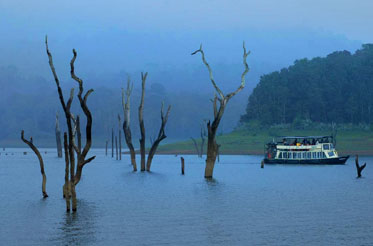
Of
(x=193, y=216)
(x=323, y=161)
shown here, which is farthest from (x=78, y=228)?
(x=323, y=161)

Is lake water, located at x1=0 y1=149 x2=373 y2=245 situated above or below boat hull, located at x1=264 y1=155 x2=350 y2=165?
below

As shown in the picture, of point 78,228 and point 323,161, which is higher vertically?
point 323,161

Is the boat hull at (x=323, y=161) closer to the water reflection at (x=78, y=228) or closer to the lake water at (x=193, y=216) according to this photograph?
the lake water at (x=193, y=216)

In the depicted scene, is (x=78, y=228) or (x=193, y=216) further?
(x=193, y=216)

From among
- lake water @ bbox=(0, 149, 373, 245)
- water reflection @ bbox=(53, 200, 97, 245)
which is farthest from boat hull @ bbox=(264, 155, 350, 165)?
water reflection @ bbox=(53, 200, 97, 245)

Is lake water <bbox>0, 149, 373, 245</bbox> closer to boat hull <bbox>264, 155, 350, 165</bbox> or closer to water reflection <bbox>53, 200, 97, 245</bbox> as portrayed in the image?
water reflection <bbox>53, 200, 97, 245</bbox>

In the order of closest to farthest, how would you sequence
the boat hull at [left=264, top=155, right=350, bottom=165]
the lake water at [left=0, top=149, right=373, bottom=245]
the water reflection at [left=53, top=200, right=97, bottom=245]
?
the water reflection at [left=53, top=200, right=97, bottom=245] < the lake water at [left=0, top=149, right=373, bottom=245] < the boat hull at [left=264, top=155, right=350, bottom=165]

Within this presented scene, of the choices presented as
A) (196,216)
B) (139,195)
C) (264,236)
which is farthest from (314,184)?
(264,236)

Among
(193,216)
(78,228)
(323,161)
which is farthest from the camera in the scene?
(323,161)

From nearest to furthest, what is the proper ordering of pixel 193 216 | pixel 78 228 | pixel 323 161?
pixel 78 228
pixel 193 216
pixel 323 161

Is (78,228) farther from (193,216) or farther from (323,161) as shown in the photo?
(323,161)

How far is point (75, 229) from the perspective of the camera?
37406mm

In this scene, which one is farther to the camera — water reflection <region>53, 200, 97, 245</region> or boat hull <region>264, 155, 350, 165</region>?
boat hull <region>264, 155, 350, 165</region>

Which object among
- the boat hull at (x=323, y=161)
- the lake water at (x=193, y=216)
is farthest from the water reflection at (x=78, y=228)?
the boat hull at (x=323, y=161)
